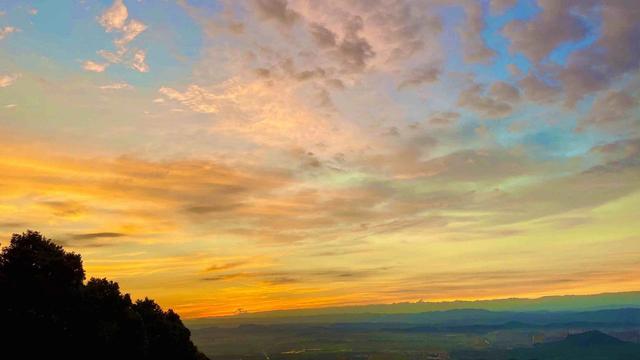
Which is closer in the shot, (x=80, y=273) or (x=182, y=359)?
(x=80, y=273)

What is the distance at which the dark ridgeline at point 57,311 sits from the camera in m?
42.8

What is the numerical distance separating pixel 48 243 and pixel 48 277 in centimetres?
336

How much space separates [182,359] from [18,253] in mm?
25248

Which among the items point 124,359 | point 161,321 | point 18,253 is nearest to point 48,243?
point 18,253

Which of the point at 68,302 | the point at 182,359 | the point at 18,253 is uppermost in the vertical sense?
the point at 18,253

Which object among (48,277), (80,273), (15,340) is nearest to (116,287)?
(80,273)

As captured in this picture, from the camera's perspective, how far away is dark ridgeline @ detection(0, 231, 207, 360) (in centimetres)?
4281

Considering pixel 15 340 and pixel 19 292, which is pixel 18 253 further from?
pixel 15 340

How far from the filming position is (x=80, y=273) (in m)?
49.3

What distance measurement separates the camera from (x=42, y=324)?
43.6m

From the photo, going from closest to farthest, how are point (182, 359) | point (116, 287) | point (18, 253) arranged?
point (18, 253) → point (116, 287) → point (182, 359)

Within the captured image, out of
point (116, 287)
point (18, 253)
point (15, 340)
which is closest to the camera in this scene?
point (15, 340)

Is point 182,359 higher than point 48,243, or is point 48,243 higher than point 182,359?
point 48,243

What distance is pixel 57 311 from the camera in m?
45.8
